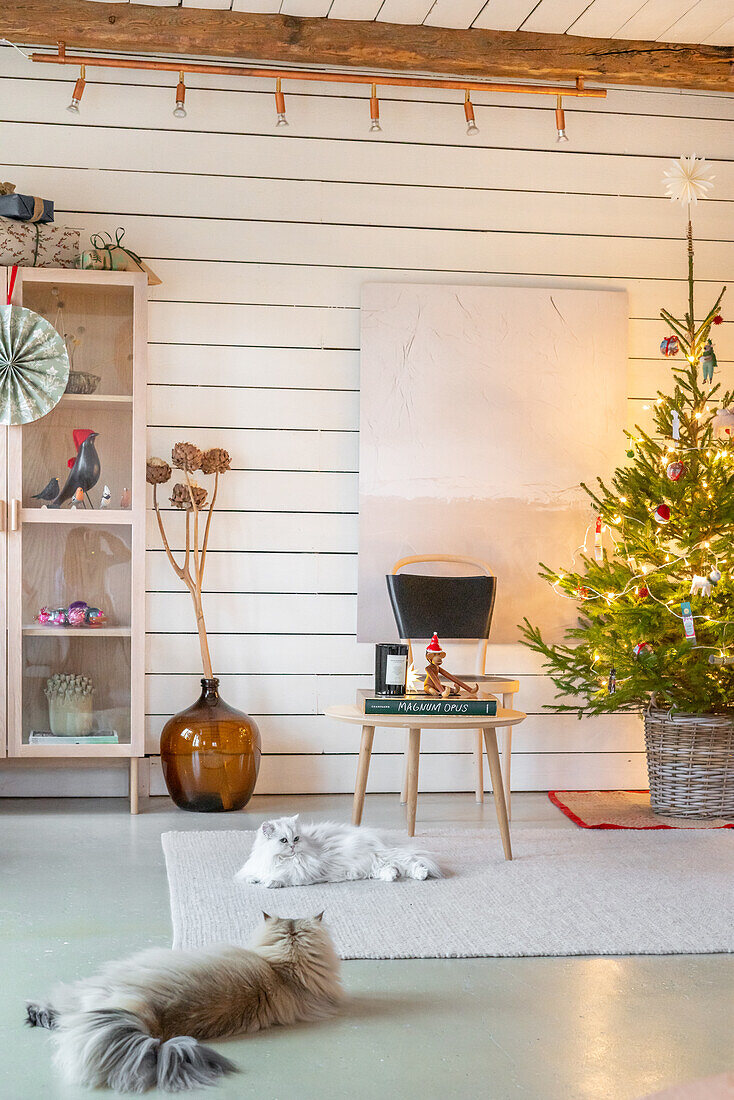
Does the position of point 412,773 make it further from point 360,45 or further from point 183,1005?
point 360,45

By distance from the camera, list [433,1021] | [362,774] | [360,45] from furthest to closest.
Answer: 1. [360,45]
2. [362,774]
3. [433,1021]

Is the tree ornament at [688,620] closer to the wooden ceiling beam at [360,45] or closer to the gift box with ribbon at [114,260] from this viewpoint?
the wooden ceiling beam at [360,45]

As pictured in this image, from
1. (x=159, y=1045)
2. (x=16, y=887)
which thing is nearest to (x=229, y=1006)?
(x=159, y=1045)

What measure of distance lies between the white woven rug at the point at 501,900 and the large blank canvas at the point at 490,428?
3.84 feet

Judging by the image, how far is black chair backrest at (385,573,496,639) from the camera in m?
4.14

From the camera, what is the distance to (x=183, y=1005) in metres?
1.92

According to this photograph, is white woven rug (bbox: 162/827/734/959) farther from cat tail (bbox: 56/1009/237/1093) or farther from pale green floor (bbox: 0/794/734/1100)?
cat tail (bbox: 56/1009/237/1093)

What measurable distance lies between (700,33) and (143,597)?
2918 millimetres

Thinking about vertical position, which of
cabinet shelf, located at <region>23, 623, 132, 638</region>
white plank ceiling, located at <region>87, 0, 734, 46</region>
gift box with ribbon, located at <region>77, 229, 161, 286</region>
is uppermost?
white plank ceiling, located at <region>87, 0, 734, 46</region>

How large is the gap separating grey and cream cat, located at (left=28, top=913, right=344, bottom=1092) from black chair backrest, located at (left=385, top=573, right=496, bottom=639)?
2042mm

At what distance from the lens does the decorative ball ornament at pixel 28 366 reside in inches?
153

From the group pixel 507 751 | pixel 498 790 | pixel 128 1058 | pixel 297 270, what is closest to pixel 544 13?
pixel 297 270

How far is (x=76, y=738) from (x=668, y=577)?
2245mm

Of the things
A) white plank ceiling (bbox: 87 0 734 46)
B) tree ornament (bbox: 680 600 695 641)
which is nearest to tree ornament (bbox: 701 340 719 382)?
tree ornament (bbox: 680 600 695 641)
